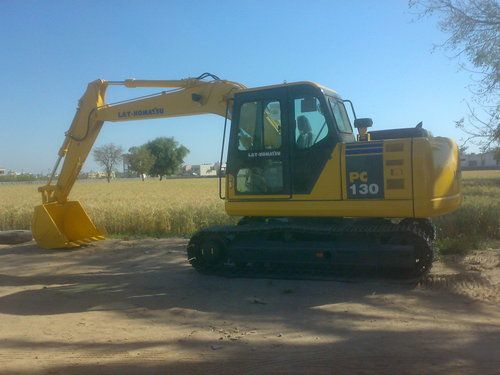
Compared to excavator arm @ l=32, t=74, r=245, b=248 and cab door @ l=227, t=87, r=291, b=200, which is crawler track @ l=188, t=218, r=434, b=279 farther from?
excavator arm @ l=32, t=74, r=245, b=248

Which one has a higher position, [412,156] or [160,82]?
[160,82]

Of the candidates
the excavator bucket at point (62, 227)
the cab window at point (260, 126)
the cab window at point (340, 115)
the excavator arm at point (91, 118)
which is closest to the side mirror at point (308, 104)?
the cab window at point (340, 115)

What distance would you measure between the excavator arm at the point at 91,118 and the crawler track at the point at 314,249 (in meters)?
2.49

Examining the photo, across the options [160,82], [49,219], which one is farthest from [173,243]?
[160,82]

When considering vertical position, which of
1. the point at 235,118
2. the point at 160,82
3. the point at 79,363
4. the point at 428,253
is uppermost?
the point at 160,82

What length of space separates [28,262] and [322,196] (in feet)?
22.9

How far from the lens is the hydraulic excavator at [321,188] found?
7.64 m

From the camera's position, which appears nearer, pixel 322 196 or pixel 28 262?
pixel 322 196

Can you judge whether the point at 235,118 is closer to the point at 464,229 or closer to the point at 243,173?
the point at 243,173

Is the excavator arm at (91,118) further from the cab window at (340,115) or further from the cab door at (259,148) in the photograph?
the cab window at (340,115)

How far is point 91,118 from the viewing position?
1184cm

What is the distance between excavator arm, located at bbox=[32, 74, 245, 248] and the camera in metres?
10.0

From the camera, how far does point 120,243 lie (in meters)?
13.5

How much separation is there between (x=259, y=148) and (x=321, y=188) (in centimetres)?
122
